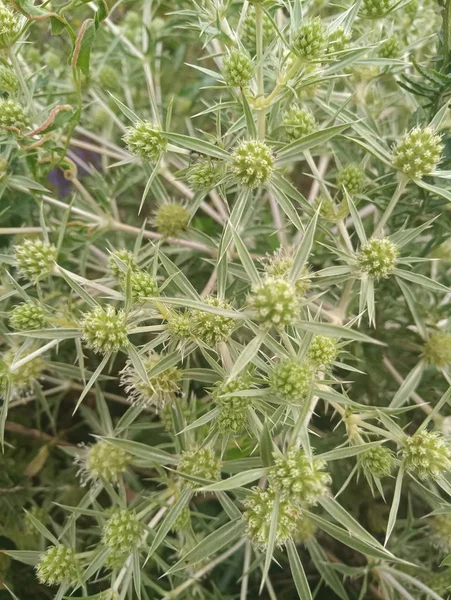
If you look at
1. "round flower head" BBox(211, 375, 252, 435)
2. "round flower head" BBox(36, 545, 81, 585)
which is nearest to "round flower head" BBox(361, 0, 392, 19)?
"round flower head" BBox(211, 375, 252, 435)

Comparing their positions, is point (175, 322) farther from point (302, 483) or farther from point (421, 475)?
point (421, 475)

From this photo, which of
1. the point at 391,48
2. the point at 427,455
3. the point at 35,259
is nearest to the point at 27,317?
the point at 35,259

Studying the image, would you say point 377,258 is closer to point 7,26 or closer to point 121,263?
point 121,263

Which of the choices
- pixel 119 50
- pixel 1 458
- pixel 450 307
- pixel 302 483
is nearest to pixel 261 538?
pixel 302 483

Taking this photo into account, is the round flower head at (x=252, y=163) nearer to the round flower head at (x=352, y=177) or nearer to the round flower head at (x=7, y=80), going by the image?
the round flower head at (x=352, y=177)

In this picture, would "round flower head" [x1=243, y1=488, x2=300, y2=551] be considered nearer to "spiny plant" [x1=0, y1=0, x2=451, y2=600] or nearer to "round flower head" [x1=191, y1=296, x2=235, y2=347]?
"spiny plant" [x1=0, y1=0, x2=451, y2=600]

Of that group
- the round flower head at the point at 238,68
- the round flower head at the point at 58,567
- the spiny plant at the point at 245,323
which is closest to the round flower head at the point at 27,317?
the spiny plant at the point at 245,323

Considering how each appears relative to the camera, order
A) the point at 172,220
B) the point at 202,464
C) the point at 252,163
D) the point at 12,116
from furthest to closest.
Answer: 1. the point at 172,220
2. the point at 12,116
3. the point at 202,464
4. the point at 252,163
